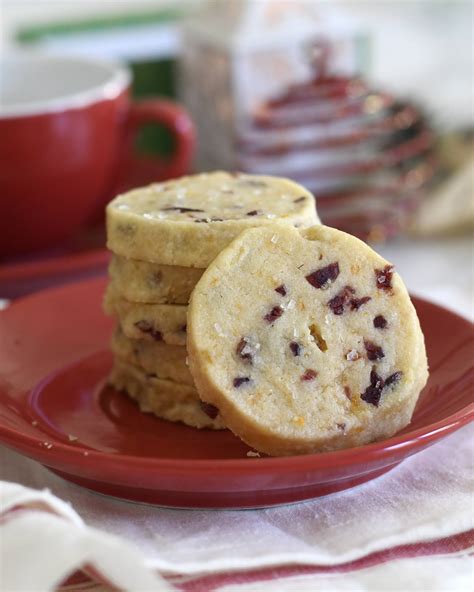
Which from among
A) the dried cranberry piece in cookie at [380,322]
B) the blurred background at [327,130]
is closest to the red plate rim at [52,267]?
the blurred background at [327,130]

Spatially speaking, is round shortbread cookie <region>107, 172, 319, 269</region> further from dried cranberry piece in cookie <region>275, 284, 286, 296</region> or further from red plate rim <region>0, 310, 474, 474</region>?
red plate rim <region>0, 310, 474, 474</region>

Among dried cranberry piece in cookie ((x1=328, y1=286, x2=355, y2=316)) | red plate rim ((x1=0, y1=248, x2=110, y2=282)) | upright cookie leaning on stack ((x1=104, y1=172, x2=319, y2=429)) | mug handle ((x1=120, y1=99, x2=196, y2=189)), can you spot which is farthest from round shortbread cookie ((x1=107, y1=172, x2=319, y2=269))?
mug handle ((x1=120, y1=99, x2=196, y2=189))

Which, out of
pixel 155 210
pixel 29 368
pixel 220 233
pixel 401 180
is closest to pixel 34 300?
pixel 29 368

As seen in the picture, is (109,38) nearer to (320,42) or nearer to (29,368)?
(320,42)

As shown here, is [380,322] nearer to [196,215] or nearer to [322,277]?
[322,277]

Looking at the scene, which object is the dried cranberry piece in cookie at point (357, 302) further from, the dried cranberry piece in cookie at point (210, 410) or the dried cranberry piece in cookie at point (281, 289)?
the dried cranberry piece in cookie at point (210, 410)
